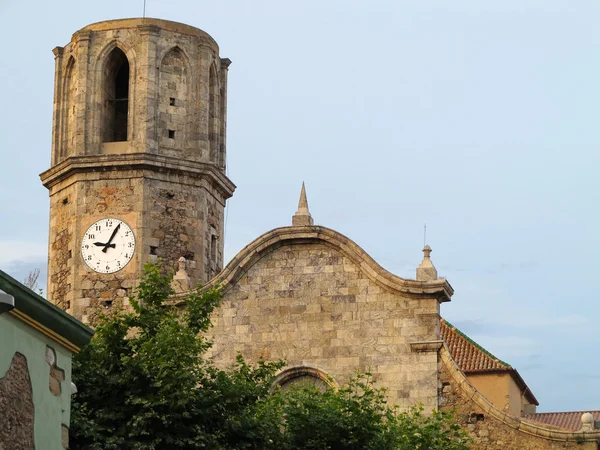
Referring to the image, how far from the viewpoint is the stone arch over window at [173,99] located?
35.8 meters

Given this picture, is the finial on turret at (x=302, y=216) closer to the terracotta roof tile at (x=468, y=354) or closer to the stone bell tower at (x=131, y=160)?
the stone bell tower at (x=131, y=160)

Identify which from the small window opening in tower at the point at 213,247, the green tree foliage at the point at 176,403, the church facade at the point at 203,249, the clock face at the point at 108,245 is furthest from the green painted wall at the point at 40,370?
the small window opening in tower at the point at 213,247

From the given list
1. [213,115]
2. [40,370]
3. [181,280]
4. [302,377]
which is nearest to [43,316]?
[40,370]

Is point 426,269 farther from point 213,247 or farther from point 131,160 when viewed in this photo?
point 131,160

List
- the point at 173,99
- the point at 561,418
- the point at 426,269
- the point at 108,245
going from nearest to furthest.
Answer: the point at 426,269, the point at 108,245, the point at 173,99, the point at 561,418

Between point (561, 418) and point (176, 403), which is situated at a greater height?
point (561, 418)

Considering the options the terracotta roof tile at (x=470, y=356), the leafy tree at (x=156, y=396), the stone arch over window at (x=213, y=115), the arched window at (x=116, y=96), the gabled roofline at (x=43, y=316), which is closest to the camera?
the gabled roofline at (x=43, y=316)

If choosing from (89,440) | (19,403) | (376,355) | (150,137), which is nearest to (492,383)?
(376,355)

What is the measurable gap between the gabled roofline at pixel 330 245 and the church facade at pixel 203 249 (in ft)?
0.10

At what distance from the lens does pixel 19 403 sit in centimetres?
1248

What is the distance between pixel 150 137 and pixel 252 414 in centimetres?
1321

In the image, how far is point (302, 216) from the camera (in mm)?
33625

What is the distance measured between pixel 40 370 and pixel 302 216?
2088cm

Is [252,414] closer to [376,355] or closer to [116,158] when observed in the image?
[376,355]
